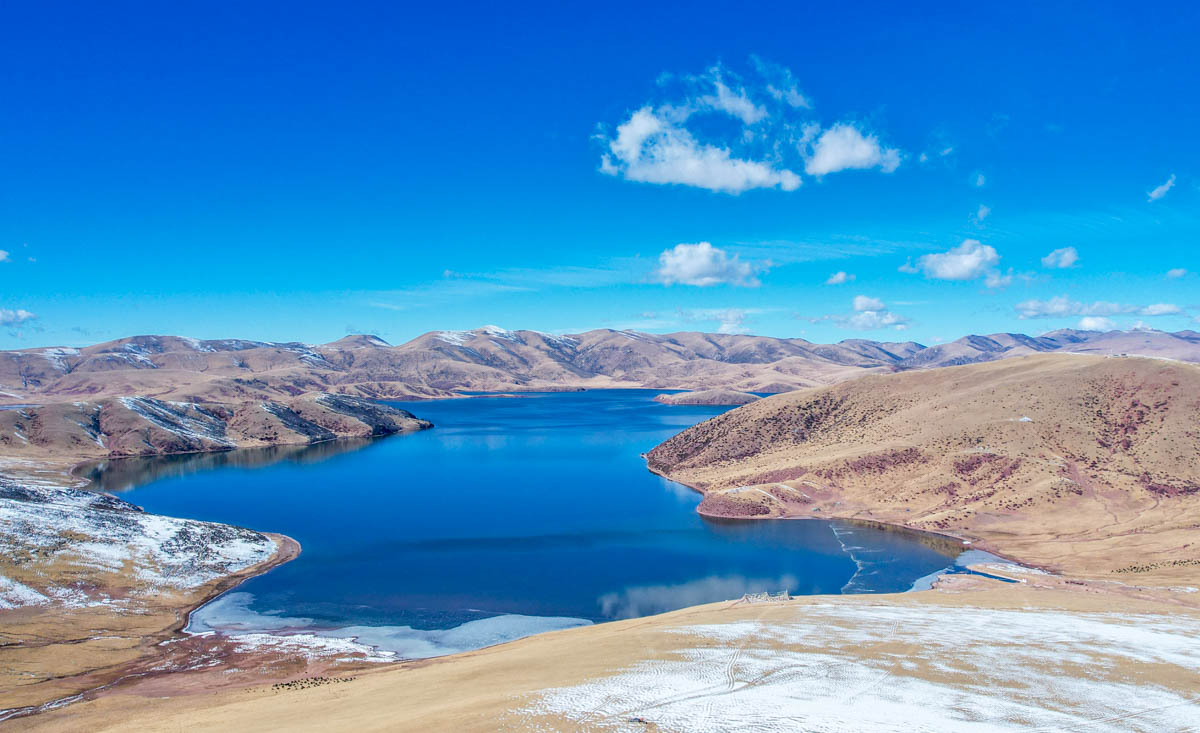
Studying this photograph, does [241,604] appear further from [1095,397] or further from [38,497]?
[1095,397]

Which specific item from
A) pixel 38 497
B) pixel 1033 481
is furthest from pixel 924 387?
pixel 38 497

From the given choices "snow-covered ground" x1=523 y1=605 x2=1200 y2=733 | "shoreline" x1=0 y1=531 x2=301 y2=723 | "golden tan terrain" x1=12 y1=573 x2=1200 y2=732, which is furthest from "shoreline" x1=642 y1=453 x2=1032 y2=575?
"shoreline" x1=0 y1=531 x2=301 y2=723

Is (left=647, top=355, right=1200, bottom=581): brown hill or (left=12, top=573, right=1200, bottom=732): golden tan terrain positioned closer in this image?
(left=12, top=573, right=1200, bottom=732): golden tan terrain

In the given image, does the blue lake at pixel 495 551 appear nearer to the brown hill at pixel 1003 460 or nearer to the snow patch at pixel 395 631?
the snow patch at pixel 395 631

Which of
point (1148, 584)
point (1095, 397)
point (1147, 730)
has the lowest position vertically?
point (1148, 584)

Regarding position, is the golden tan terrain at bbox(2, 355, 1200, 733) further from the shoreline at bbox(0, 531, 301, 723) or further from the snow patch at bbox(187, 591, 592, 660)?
the snow patch at bbox(187, 591, 592, 660)

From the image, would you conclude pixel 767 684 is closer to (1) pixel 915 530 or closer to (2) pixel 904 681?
(2) pixel 904 681

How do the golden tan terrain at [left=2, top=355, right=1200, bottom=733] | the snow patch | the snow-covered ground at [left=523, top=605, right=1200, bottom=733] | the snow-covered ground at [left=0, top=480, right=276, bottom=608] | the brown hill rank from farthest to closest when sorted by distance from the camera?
the brown hill → the snow-covered ground at [left=0, top=480, right=276, bottom=608] → the snow patch → the golden tan terrain at [left=2, top=355, right=1200, bottom=733] → the snow-covered ground at [left=523, top=605, right=1200, bottom=733]
